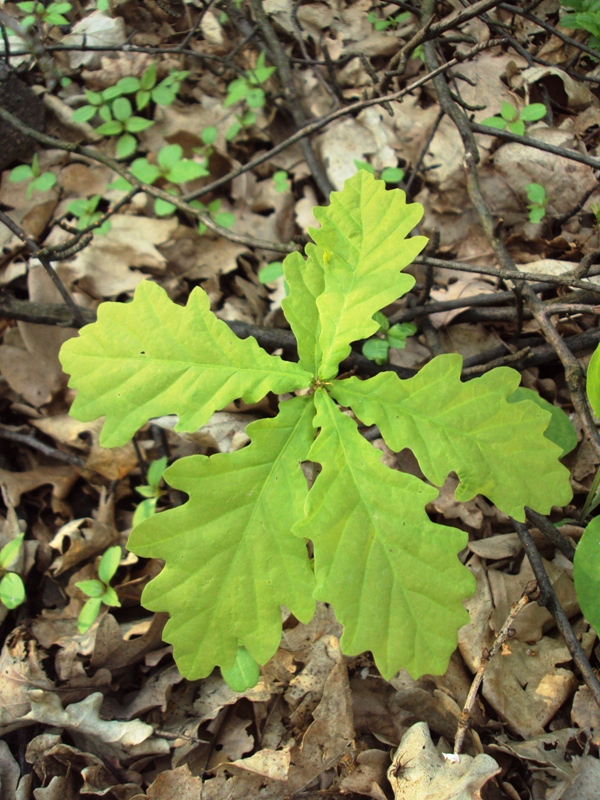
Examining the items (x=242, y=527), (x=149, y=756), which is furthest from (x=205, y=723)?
(x=242, y=527)

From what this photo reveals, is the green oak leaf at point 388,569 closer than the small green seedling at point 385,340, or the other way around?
the green oak leaf at point 388,569

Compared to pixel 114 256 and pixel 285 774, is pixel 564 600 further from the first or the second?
pixel 114 256

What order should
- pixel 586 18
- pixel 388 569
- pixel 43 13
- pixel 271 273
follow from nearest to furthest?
pixel 388 569, pixel 271 273, pixel 586 18, pixel 43 13

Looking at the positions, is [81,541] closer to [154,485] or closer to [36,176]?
[154,485]

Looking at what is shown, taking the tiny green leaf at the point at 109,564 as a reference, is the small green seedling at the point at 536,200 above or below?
above

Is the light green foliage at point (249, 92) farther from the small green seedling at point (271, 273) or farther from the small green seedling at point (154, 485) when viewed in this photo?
the small green seedling at point (154, 485)

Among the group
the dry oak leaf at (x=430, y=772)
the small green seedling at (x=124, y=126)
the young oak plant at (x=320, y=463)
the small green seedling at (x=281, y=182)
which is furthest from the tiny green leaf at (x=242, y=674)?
the small green seedling at (x=124, y=126)

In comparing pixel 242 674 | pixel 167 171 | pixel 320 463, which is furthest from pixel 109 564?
pixel 167 171
